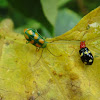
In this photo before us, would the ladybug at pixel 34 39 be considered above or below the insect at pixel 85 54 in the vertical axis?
above

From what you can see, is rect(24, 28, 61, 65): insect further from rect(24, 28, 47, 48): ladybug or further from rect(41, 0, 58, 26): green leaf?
rect(41, 0, 58, 26): green leaf

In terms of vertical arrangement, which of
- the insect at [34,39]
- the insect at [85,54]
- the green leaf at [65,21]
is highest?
the insect at [34,39]

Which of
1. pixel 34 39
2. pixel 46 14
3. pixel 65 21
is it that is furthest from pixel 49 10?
pixel 34 39

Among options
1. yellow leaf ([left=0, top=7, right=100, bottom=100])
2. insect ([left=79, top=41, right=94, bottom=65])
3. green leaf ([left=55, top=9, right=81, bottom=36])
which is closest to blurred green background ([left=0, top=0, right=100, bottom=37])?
green leaf ([left=55, top=9, right=81, bottom=36])

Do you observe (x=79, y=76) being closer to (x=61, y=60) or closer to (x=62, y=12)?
(x=61, y=60)

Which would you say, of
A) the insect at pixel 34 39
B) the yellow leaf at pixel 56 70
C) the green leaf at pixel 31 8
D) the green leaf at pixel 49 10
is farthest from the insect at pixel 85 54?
the green leaf at pixel 31 8

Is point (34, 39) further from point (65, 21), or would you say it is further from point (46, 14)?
point (65, 21)

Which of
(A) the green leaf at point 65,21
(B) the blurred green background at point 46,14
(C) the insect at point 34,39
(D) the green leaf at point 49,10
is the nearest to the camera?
(C) the insect at point 34,39

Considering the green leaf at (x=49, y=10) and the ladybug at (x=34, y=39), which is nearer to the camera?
the ladybug at (x=34, y=39)

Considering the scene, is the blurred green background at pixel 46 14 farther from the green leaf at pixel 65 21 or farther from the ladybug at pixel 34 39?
the ladybug at pixel 34 39
